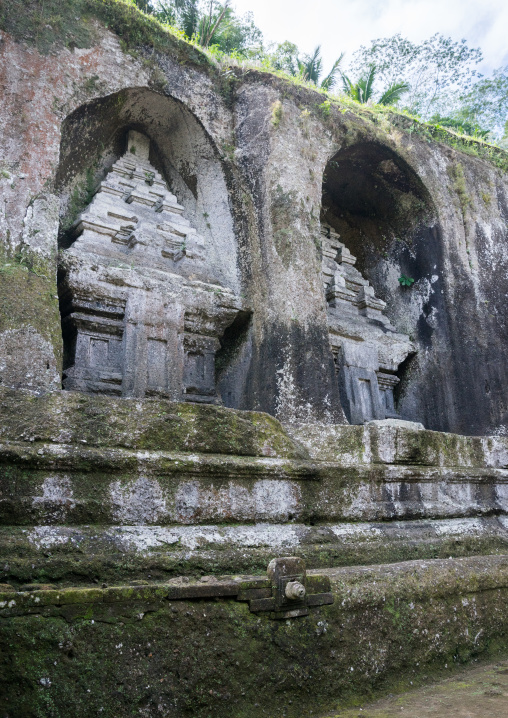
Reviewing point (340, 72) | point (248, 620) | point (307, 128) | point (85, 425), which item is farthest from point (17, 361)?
point (340, 72)

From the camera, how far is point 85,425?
3551 millimetres

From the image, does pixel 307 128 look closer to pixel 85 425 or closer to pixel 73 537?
pixel 85 425

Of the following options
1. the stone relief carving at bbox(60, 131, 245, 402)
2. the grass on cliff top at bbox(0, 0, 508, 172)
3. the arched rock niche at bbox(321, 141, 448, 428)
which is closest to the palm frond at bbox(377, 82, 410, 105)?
the grass on cliff top at bbox(0, 0, 508, 172)

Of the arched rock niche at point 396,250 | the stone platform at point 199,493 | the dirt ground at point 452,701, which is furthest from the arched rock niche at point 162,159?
the dirt ground at point 452,701

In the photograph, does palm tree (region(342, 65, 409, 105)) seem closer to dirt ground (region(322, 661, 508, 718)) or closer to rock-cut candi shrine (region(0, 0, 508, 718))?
rock-cut candi shrine (region(0, 0, 508, 718))

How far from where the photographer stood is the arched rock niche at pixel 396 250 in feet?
28.5

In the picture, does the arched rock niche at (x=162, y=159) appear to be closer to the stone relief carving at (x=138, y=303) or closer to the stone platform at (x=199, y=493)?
the stone relief carving at (x=138, y=303)

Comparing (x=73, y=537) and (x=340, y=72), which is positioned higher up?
(x=340, y=72)

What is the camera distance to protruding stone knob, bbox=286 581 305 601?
2959 millimetres

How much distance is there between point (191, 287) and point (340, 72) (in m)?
7.72

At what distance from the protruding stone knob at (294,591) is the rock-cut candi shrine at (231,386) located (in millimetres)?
37

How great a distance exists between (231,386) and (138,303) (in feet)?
4.62

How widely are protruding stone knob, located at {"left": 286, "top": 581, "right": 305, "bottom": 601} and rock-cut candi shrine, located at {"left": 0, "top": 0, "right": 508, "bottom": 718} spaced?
0.12 ft

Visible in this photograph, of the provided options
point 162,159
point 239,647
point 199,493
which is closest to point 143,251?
point 162,159
